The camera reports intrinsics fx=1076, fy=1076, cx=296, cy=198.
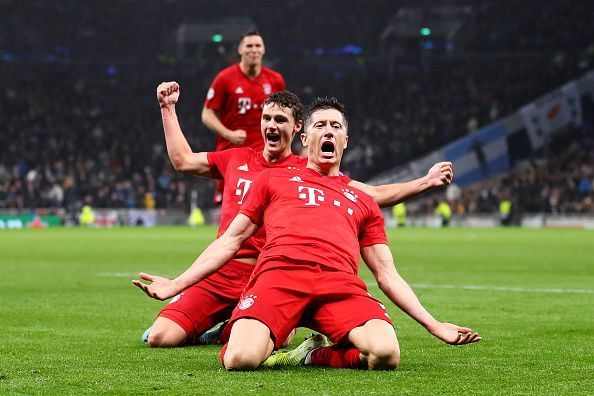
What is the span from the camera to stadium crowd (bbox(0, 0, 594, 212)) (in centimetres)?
4728

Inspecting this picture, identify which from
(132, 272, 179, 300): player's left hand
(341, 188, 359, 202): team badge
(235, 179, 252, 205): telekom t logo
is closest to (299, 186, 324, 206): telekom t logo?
(341, 188, 359, 202): team badge

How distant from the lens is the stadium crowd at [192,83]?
47.3 m

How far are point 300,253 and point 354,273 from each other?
1.25 ft

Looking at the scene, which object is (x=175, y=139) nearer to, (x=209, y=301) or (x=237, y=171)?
(x=237, y=171)

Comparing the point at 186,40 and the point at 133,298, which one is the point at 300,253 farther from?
the point at 186,40

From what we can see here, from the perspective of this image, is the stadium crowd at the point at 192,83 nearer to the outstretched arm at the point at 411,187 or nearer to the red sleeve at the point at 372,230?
the outstretched arm at the point at 411,187

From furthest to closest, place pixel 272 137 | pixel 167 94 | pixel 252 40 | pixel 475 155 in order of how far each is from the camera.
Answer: pixel 475 155, pixel 252 40, pixel 272 137, pixel 167 94

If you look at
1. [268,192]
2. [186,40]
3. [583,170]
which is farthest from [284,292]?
[186,40]

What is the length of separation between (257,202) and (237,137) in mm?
3886

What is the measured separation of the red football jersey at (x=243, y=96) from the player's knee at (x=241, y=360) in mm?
5213

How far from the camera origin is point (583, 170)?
148 feet

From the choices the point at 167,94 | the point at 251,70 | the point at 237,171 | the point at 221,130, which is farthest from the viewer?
the point at 251,70

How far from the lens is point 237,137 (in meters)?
10.2

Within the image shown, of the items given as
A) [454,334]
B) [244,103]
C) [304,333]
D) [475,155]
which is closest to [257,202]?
[454,334]
